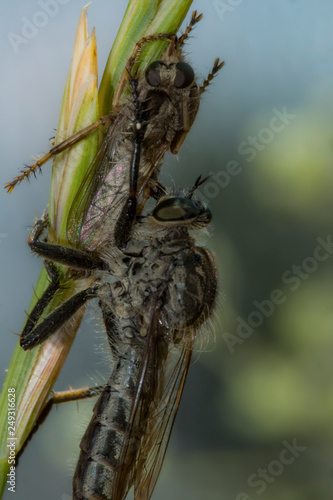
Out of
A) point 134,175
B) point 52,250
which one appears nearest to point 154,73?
point 134,175

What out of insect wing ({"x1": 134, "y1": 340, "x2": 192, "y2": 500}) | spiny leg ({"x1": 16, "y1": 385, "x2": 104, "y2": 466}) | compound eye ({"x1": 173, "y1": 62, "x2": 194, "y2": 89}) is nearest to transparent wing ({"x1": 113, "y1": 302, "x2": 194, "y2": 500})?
insect wing ({"x1": 134, "y1": 340, "x2": 192, "y2": 500})

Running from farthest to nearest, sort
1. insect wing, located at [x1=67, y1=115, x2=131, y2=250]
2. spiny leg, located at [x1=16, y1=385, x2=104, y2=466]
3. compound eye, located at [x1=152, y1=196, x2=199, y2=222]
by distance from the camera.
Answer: spiny leg, located at [x1=16, y1=385, x2=104, y2=466] < compound eye, located at [x1=152, y1=196, x2=199, y2=222] < insect wing, located at [x1=67, y1=115, x2=131, y2=250]

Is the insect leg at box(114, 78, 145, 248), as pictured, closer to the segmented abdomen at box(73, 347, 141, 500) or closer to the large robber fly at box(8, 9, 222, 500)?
→ the large robber fly at box(8, 9, 222, 500)

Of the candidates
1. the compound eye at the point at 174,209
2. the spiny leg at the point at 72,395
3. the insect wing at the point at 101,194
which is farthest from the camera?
the spiny leg at the point at 72,395

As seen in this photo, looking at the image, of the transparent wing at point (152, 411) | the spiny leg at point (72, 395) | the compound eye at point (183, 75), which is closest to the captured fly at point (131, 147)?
the compound eye at point (183, 75)

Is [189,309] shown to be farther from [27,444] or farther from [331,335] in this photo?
[331,335]

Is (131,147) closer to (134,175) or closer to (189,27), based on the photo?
(134,175)

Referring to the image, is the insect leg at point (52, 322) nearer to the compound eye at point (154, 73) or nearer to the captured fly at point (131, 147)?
the captured fly at point (131, 147)

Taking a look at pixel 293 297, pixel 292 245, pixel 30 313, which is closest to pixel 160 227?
pixel 30 313
